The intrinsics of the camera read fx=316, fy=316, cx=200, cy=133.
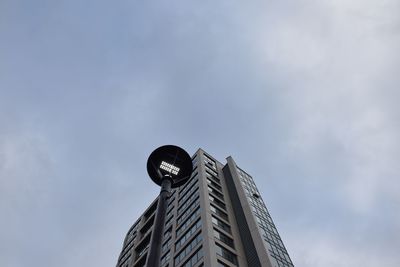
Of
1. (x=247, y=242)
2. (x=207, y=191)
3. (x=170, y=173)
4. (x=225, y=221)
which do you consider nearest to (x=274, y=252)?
(x=247, y=242)

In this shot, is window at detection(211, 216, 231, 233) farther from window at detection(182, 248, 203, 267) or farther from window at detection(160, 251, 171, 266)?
window at detection(160, 251, 171, 266)

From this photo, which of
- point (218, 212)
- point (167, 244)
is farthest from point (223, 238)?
point (167, 244)

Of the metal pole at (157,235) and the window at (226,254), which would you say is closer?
the metal pole at (157,235)

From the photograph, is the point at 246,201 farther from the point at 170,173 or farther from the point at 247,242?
the point at 170,173

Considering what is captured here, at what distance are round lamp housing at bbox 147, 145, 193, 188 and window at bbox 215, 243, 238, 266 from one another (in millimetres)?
29925

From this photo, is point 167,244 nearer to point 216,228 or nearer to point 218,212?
point 218,212

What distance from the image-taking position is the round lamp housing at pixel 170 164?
36.8 ft

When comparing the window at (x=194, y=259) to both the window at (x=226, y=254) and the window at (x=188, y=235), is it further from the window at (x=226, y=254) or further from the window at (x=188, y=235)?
the window at (x=188, y=235)

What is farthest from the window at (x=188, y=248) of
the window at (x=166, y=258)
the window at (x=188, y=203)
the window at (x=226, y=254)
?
the window at (x=188, y=203)

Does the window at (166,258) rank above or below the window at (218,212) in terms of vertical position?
below

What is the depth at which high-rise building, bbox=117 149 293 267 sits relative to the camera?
130 feet

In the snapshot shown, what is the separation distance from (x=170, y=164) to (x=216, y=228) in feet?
113

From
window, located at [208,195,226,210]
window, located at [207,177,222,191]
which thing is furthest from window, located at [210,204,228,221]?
window, located at [207,177,222,191]

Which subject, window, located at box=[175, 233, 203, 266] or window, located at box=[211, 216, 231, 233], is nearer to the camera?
window, located at box=[175, 233, 203, 266]
